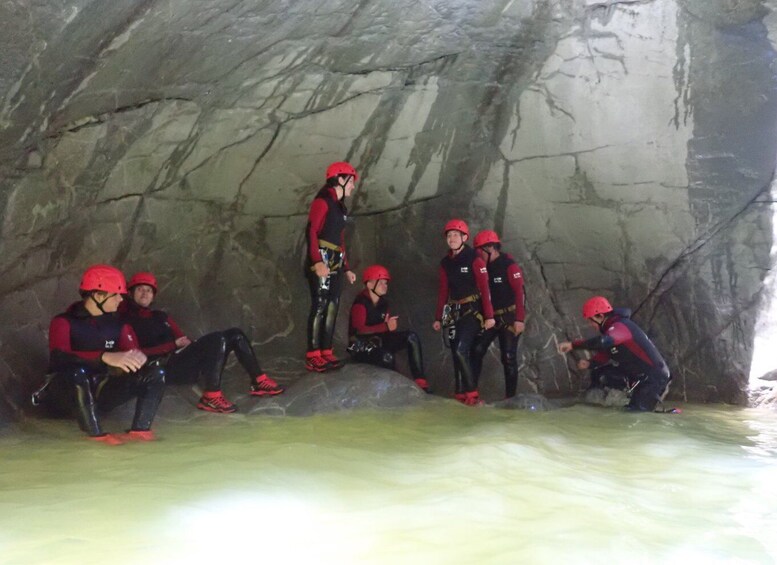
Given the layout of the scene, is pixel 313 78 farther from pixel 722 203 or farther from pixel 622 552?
pixel 622 552

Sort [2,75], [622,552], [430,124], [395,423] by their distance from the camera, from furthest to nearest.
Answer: [430,124]
[395,423]
[2,75]
[622,552]

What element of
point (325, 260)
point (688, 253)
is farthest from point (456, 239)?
point (688, 253)

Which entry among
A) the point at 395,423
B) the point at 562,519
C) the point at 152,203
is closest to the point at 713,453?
the point at 562,519

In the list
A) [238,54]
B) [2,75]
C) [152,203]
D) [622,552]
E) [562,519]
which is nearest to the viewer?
[622,552]

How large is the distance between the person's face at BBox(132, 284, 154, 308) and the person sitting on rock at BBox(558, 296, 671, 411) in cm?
375

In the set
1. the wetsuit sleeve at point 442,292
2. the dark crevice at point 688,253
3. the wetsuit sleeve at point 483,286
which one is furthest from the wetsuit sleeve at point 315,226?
the dark crevice at point 688,253

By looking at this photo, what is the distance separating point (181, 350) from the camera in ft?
19.6

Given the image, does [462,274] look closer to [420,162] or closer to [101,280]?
[420,162]

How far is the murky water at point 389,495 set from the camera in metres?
2.88

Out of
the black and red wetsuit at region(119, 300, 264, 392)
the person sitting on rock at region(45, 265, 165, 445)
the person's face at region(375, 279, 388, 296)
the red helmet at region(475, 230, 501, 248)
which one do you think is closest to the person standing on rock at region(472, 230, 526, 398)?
the red helmet at region(475, 230, 501, 248)

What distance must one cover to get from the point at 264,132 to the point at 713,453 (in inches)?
198

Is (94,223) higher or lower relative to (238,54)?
lower

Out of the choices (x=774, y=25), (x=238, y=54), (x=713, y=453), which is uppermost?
(x=774, y=25)

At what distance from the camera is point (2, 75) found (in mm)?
4672
